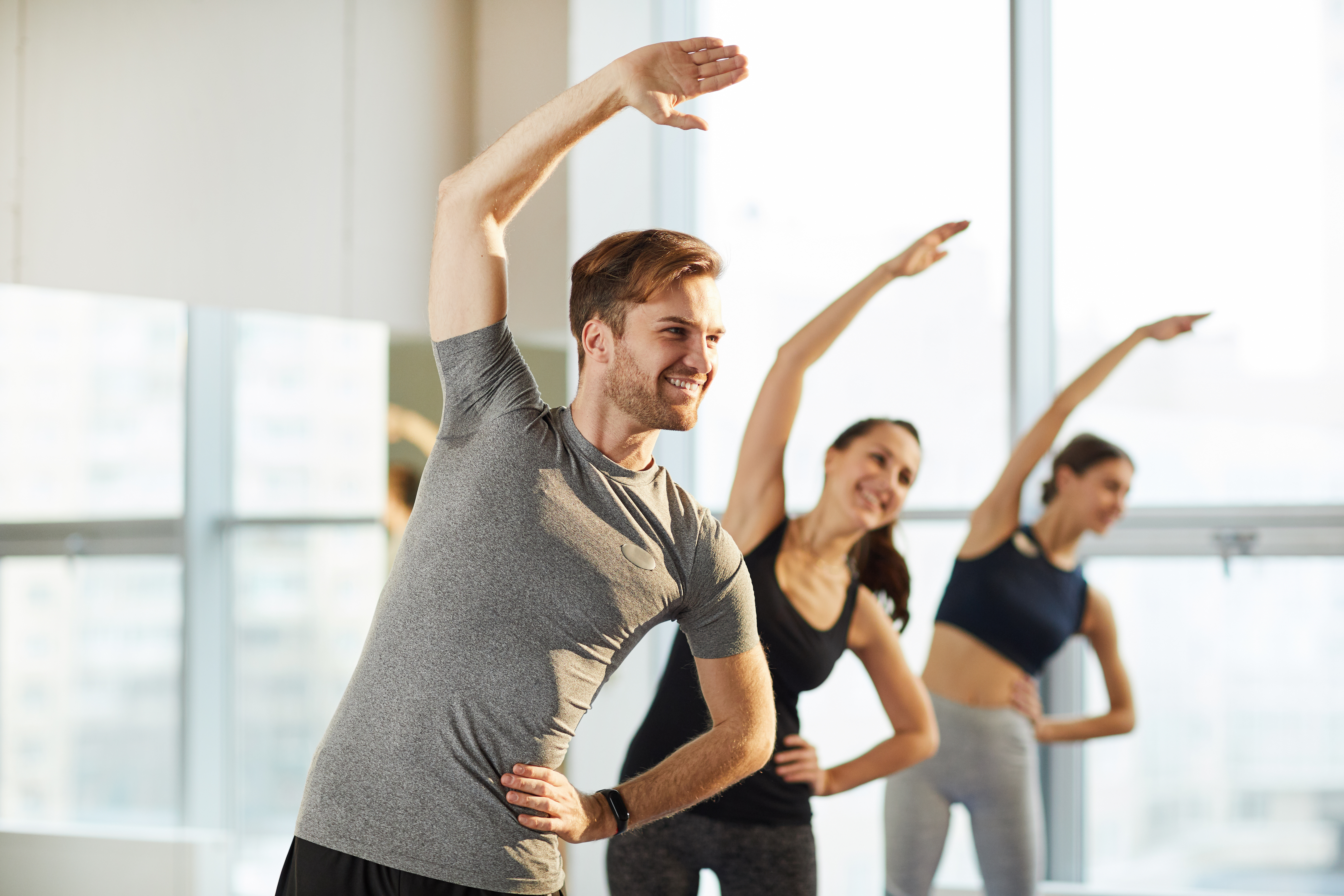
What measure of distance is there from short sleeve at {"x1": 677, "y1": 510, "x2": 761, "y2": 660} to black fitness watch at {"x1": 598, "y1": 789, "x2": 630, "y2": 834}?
0.79 feet

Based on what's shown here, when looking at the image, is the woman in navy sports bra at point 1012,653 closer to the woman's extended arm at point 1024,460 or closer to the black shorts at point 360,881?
the woman's extended arm at point 1024,460

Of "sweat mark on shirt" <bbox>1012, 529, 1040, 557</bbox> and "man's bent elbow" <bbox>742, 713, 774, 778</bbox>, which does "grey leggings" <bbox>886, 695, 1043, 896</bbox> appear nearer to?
"sweat mark on shirt" <bbox>1012, 529, 1040, 557</bbox>

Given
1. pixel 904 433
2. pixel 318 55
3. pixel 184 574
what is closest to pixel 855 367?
pixel 904 433

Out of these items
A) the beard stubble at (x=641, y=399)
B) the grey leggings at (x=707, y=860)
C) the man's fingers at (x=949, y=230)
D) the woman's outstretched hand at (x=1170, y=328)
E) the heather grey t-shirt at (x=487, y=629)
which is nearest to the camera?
the heather grey t-shirt at (x=487, y=629)

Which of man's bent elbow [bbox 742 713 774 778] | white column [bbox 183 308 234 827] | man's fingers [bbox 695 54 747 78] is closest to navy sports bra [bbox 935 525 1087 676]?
man's bent elbow [bbox 742 713 774 778]

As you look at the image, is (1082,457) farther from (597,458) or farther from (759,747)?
(597,458)

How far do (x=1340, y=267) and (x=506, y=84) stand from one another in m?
2.50

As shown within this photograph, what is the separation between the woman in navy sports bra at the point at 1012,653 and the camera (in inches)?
117

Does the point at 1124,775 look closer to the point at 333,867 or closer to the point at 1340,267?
the point at 1340,267

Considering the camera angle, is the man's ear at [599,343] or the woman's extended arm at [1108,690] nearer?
the man's ear at [599,343]

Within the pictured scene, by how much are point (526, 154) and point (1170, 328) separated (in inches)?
81.6

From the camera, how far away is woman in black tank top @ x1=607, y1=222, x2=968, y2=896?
8.31ft

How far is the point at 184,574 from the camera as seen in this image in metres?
3.31

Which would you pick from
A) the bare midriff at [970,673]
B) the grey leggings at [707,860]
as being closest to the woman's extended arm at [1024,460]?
the bare midriff at [970,673]
